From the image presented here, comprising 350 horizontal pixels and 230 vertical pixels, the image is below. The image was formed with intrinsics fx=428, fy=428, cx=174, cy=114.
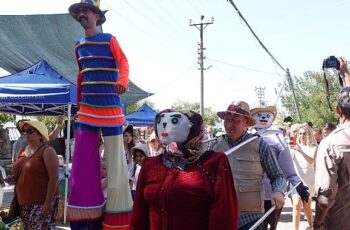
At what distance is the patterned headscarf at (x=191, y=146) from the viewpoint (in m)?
2.12

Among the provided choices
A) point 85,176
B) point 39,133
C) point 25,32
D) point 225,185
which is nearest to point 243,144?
point 225,185

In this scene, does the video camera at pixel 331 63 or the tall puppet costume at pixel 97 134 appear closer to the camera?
the tall puppet costume at pixel 97 134

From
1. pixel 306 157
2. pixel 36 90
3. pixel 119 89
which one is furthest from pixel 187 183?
pixel 306 157

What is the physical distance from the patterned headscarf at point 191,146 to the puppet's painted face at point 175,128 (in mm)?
16

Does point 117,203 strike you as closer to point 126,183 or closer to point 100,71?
point 126,183

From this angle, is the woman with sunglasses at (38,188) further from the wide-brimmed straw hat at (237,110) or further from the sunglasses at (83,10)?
the wide-brimmed straw hat at (237,110)

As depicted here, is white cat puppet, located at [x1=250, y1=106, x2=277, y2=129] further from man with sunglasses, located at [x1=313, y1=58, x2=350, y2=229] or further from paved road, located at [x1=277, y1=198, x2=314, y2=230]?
paved road, located at [x1=277, y1=198, x2=314, y2=230]

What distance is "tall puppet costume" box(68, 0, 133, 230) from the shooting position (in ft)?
10.9

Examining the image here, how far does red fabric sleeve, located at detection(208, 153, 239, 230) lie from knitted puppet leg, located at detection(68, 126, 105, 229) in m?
1.52

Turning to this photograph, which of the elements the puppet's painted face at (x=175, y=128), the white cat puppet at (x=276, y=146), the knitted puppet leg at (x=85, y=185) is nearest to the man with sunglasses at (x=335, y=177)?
the white cat puppet at (x=276, y=146)

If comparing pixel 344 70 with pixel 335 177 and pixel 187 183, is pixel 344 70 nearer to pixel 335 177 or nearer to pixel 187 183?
pixel 335 177

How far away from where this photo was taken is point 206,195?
206cm

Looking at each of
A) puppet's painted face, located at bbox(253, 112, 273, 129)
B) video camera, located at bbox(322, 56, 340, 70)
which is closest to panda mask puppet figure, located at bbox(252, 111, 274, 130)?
puppet's painted face, located at bbox(253, 112, 273, 129)

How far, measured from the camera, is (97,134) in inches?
134
